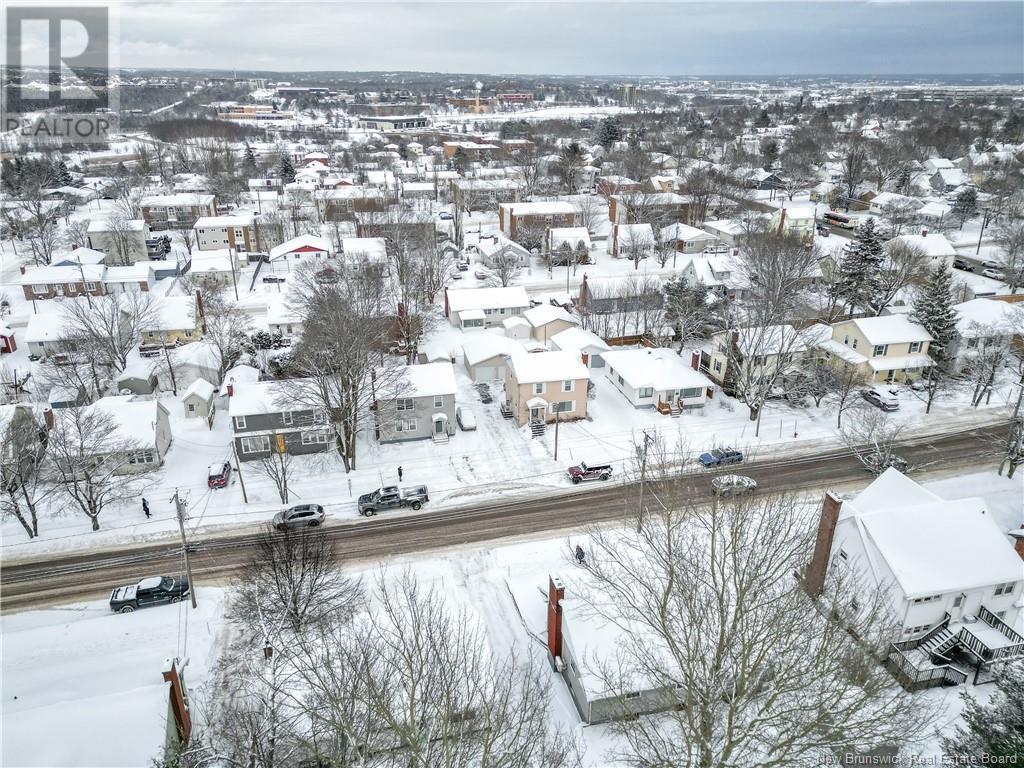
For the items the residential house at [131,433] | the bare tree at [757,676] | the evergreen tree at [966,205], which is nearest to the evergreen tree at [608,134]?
the evergreen tree at [966,205]

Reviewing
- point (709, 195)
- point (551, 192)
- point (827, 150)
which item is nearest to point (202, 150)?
point (551, 192)

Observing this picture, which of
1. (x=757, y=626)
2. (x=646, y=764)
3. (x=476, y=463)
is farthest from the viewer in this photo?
(x=476, y=463)

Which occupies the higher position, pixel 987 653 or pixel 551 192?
pixel 551 192

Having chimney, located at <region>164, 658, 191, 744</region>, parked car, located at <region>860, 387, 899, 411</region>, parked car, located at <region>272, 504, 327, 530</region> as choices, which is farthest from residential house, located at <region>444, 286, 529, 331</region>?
chimney, located at <region>164, 658, 191, 744</region>

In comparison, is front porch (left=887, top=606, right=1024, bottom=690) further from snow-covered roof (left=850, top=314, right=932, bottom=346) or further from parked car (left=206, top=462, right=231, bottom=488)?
parked car (left=206, top=462, right=231, bottom=488)

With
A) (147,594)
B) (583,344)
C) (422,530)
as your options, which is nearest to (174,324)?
(583,344)

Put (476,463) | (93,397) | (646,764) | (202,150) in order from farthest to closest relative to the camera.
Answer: (202,150), (93,397), (476,463), (646,764)

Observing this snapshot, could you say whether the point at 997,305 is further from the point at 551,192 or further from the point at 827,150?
the point at 827,150

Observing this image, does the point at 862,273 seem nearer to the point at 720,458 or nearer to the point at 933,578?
the point at 720,458
